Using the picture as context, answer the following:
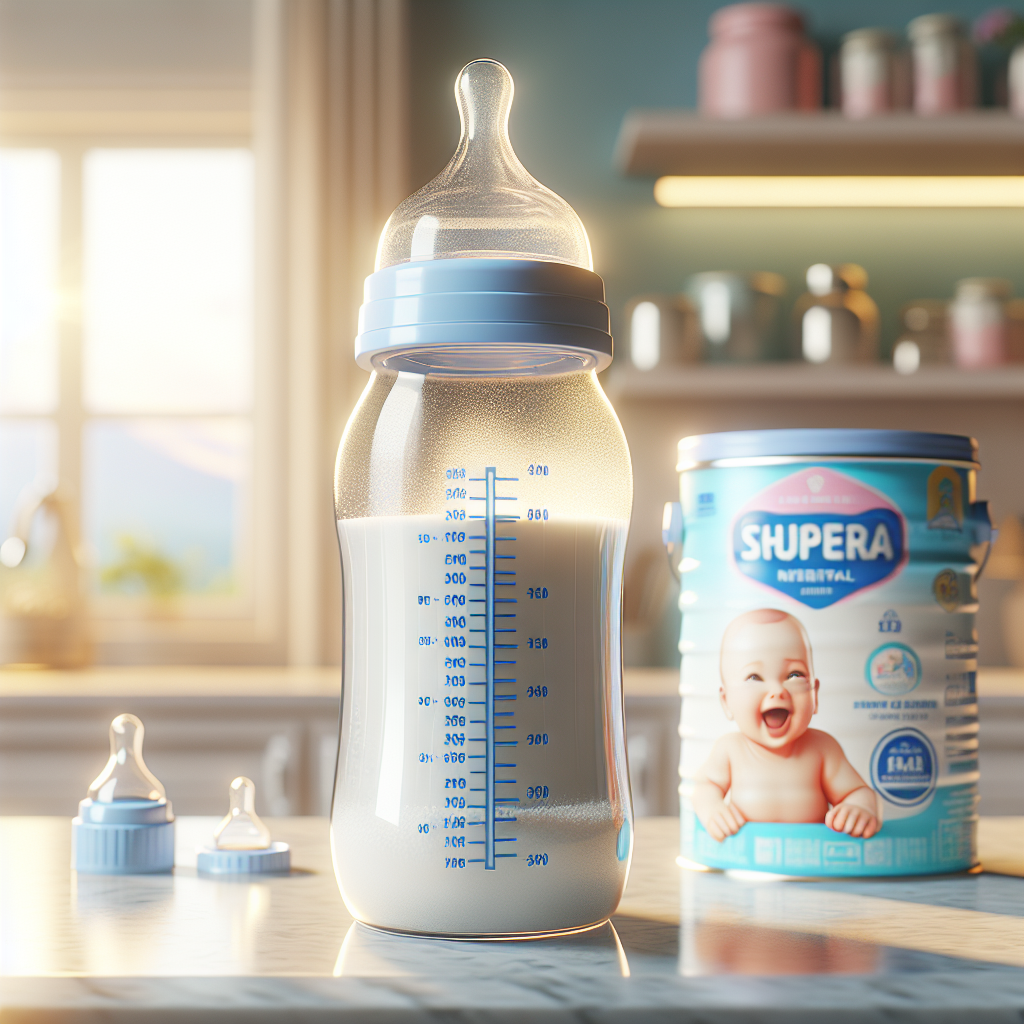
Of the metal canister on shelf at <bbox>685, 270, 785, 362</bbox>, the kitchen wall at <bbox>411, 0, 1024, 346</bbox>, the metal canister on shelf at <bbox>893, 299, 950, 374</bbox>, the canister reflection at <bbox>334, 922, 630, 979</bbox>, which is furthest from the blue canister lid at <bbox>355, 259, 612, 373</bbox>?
the kitchen wall at <bbox>411, 0, 1024, 346</bbox>

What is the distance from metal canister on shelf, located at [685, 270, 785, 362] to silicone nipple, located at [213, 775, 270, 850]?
2.10 m

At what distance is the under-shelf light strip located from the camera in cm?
270

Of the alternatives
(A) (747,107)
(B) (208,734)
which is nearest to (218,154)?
(A) (747,107)

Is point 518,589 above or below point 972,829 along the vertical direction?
Result: above

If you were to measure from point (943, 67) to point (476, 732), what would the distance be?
2497mm

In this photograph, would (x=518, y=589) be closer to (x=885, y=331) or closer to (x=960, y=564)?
(x=960, y=564)

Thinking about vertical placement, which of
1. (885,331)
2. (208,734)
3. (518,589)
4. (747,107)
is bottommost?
(208,734)

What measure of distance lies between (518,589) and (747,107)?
229cm

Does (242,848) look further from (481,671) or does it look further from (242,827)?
(481,671)

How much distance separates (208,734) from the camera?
2.08 meters

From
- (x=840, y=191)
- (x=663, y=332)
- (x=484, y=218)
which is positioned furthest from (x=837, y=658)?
(x=840, y=191)

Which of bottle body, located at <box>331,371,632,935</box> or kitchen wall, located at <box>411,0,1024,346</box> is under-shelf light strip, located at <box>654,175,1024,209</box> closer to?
kitchen wall, located at <box>411,0,1024,346</box>

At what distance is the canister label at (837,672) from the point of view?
0.56 meters

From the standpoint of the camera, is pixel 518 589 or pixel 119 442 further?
pixel 119 442
